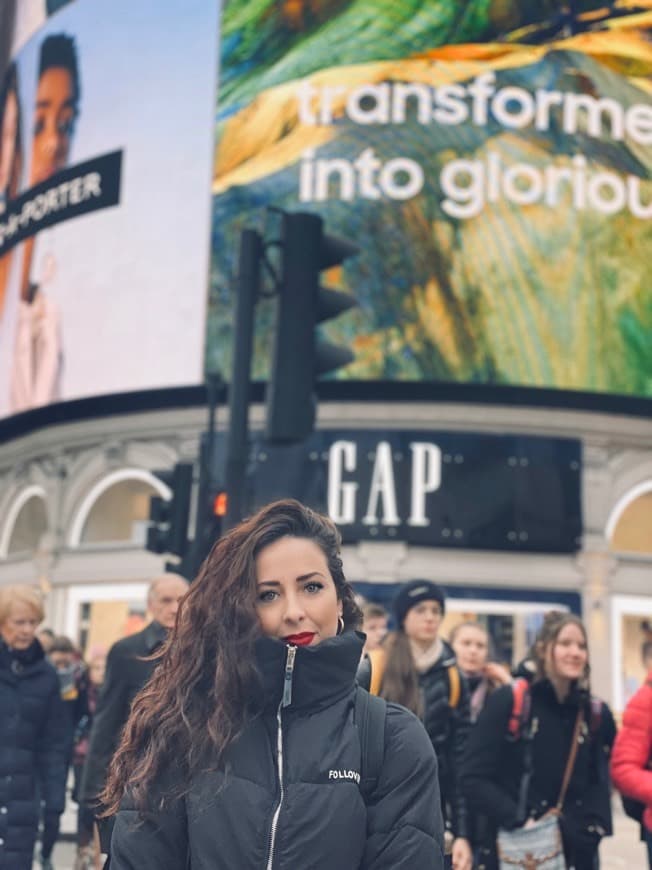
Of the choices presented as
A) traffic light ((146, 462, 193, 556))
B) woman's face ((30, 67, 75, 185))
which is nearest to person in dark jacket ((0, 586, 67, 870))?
traffic light ((146, 462, 193, 556))

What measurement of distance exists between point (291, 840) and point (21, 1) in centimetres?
3122

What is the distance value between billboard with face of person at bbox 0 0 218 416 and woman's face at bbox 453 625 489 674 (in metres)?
16.0

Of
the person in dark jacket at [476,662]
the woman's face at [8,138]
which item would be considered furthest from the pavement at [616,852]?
the woman's face at [8,138]

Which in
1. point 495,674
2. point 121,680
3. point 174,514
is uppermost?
point 174,514

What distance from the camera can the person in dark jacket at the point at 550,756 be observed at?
5445 mm

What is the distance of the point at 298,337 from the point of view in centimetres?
626

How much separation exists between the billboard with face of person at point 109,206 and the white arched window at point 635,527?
826cm

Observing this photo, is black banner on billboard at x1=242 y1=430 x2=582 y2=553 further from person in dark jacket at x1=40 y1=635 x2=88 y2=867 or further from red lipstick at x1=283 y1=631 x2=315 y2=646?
red lipstick at x1=283 y1=631 x2=315 y2=646

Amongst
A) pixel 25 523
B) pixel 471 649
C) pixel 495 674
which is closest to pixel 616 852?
pixel 495 674

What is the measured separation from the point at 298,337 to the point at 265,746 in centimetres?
393

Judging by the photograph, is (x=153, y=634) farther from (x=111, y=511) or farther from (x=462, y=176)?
(x=111, y=511)

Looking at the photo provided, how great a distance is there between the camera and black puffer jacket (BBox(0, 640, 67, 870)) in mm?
5922

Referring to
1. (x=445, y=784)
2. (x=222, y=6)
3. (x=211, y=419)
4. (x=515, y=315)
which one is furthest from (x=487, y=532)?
(x=445, y=784)

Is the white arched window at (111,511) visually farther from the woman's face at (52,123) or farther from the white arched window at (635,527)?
the white arched window at (635,527)
